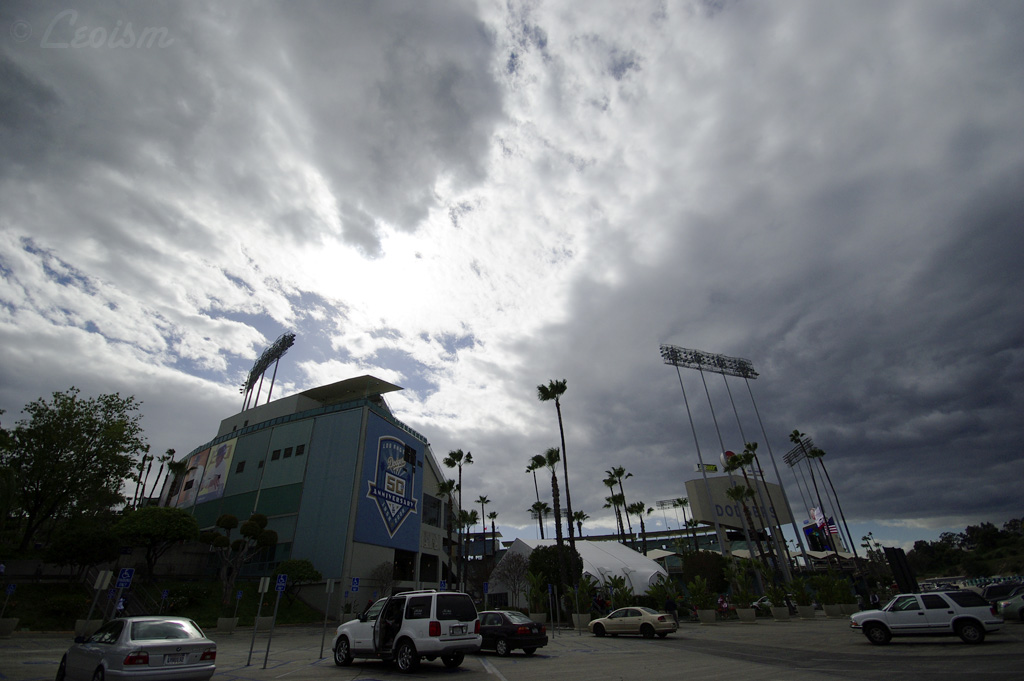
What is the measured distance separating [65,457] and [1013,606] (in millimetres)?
59574

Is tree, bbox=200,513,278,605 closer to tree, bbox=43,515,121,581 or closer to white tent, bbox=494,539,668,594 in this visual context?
tree, bbox=43,515,121,581

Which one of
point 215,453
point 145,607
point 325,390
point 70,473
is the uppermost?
point 325,390

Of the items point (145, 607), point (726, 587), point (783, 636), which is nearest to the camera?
point (783, 636)

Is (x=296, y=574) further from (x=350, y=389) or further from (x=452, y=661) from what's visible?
(x=452, y=661)

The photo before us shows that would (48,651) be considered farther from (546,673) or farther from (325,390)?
(325,390)

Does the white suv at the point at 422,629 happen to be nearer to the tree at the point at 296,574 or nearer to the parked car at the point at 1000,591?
the parked car at the point at 1000,591

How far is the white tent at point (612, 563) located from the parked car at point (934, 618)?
980 inches

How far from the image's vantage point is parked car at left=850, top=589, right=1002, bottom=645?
43.9ft

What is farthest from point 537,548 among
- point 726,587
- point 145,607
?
point 145,607

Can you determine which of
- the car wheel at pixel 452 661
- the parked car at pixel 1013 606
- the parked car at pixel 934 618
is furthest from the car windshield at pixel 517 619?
the parked car at pixel 1013 606

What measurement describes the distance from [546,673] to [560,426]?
28.8 meters

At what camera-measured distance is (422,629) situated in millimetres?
11117

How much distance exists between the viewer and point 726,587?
49156mm

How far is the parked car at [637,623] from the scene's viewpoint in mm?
21016
